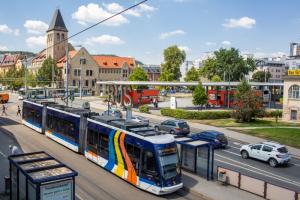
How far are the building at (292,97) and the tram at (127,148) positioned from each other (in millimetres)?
35339

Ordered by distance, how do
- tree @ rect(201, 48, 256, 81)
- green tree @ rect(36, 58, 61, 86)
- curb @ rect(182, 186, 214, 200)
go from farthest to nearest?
tree @ rect(201, 48, 256, 81)
green tree @ rect(36, 58, 61, 86)
curb @ rect(182, 186, 214, 200)

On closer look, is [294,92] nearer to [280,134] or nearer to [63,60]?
[280,134]

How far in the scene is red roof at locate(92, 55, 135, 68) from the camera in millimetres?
119625

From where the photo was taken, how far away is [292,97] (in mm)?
50719

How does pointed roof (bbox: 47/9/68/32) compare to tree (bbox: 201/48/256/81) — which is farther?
pointed roof (bbox: 47/9/68/32)

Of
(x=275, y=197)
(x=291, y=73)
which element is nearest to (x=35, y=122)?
(x=275, y=197)

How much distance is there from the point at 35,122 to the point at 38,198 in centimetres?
2455

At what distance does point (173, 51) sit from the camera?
114312 millimetres

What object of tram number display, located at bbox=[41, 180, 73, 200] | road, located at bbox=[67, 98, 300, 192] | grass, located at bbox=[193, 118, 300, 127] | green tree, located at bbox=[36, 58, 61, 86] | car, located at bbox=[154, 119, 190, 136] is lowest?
road, located at bbox=[67, 98, 300, 192]

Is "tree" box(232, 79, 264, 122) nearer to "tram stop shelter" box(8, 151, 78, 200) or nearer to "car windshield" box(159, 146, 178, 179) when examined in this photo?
"car windshield" box(159, 146, 178, 179)

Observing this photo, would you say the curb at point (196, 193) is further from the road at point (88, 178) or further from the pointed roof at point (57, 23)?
the pointed roof at point (57, 23)

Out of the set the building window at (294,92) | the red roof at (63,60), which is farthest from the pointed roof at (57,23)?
the building window at (294,92)

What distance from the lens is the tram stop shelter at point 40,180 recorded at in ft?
41.2

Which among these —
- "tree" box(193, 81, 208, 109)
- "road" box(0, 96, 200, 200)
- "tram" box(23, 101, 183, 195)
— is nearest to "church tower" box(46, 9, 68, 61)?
"tree" box(193, 81, 208, 109)
